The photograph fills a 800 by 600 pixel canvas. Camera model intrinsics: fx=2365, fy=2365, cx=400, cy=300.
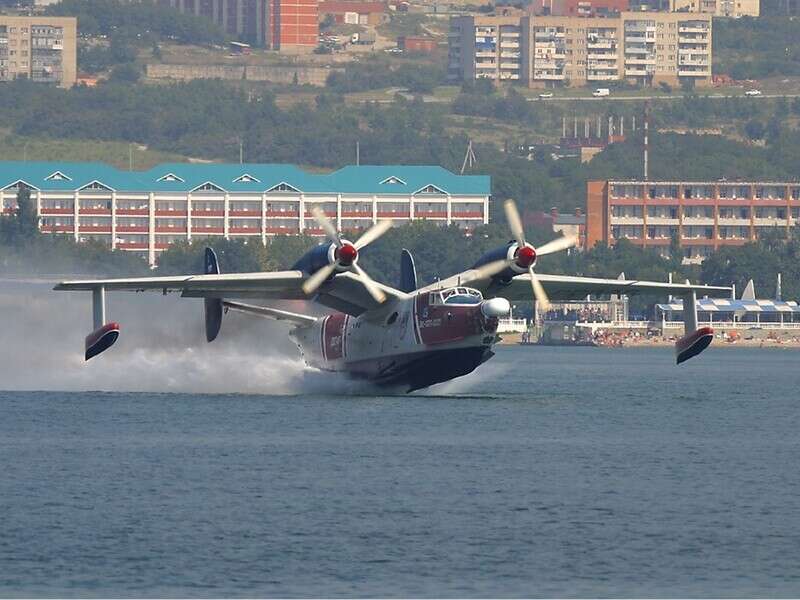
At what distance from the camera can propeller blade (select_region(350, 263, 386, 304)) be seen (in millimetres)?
71875

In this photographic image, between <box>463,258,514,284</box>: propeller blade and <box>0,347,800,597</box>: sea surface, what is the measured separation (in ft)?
14.7

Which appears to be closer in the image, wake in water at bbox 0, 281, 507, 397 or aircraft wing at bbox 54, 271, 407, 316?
aircraft wing at bbox 54, 271, 407, 316

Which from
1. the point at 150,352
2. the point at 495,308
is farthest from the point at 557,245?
the point at 150,352

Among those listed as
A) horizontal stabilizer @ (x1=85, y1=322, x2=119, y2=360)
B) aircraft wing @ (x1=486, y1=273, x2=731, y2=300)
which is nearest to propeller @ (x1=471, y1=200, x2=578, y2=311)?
aircraft wing @ (x1=486, y1=273, x2=731, y2=300)

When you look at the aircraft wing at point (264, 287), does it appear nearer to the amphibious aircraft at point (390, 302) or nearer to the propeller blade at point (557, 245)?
the amphibious aircraft at point (390, 302)

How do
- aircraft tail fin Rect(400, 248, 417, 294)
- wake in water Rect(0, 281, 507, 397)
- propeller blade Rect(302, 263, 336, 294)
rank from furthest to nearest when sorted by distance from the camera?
wake in water Rect(0, 281, 507, 397), aircraft tail fin Rect(400, 248, 417, 294), propeller blade Rect(302, 263, 336, 294)

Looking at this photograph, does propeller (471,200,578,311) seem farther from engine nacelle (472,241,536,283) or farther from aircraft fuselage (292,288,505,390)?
aircraft fuselage (292,288,505,390)

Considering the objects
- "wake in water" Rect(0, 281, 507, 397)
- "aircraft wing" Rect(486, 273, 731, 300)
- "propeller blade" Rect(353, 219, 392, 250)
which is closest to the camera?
"propeller blade" Rect(353, 219, 392, 250)

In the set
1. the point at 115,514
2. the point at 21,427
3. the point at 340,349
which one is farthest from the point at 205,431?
the point at 115,514

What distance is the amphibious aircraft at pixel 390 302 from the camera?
70812 millimetres

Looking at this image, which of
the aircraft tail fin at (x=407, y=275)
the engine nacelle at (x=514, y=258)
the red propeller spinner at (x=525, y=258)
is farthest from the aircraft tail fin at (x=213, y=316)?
the red propeller spinner at (x=525, y=258)

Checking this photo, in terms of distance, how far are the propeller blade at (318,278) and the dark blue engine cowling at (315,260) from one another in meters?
0.15

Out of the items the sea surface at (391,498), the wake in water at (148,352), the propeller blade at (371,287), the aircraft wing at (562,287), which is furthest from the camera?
the wake in water at (148,352)

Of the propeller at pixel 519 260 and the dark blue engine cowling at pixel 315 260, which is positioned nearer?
the propeller at pixel 519 260
